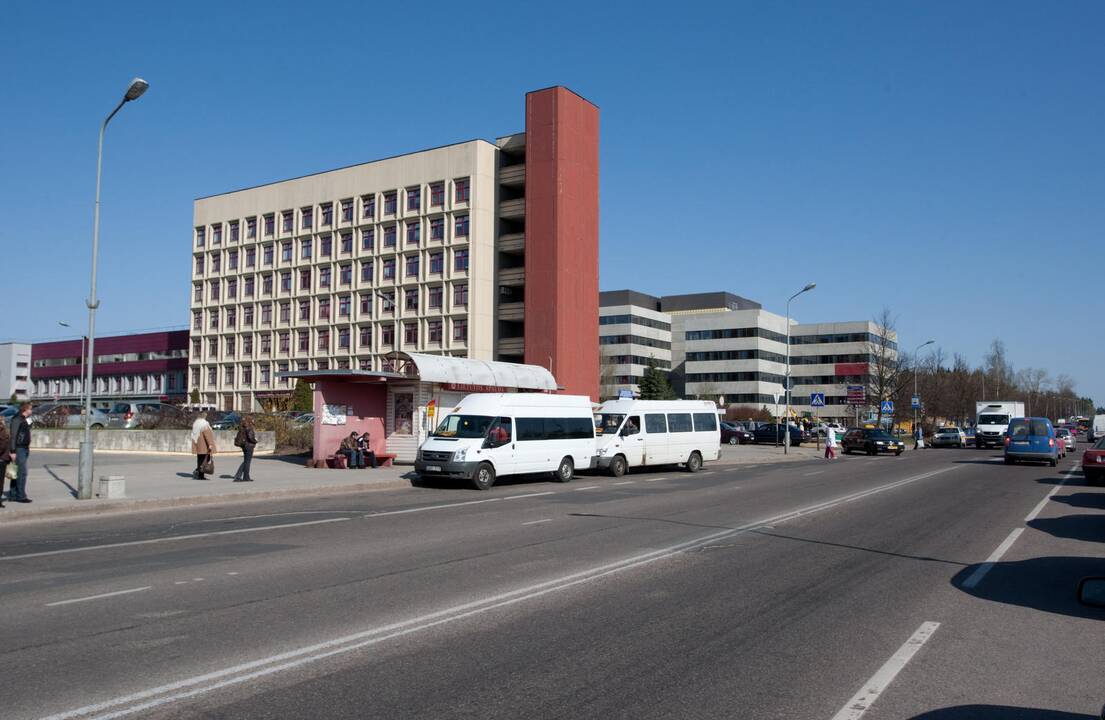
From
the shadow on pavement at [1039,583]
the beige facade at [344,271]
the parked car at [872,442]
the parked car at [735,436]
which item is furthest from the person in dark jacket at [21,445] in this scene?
the parked car at [735,436]

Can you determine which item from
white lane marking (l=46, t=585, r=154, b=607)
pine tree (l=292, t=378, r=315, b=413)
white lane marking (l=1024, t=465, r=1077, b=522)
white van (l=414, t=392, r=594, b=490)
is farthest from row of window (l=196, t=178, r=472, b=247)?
white lane marking (l=46, t=585, r=154, b=607)

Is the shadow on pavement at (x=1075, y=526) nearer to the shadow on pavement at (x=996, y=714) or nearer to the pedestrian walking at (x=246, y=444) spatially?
the shadow on pavement at (x=996, y=714)

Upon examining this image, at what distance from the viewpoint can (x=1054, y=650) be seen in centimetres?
654

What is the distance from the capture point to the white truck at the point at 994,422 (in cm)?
5212

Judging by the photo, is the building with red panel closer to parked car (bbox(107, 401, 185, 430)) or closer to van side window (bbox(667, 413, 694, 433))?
parked car (bbox(107, 401, 185, 430))

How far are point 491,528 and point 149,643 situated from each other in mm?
7685

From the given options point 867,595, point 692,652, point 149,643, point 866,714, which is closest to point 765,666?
point 692,652

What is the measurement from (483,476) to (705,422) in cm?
1149

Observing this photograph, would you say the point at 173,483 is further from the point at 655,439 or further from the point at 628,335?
the point at 628,335

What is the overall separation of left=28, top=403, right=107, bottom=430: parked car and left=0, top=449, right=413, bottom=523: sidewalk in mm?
10555

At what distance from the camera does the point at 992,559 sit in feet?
35.5

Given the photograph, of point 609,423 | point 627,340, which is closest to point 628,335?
point 627,340

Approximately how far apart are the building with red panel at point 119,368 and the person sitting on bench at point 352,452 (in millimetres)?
67080

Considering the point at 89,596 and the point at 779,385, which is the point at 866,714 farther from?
the point at 779,385
